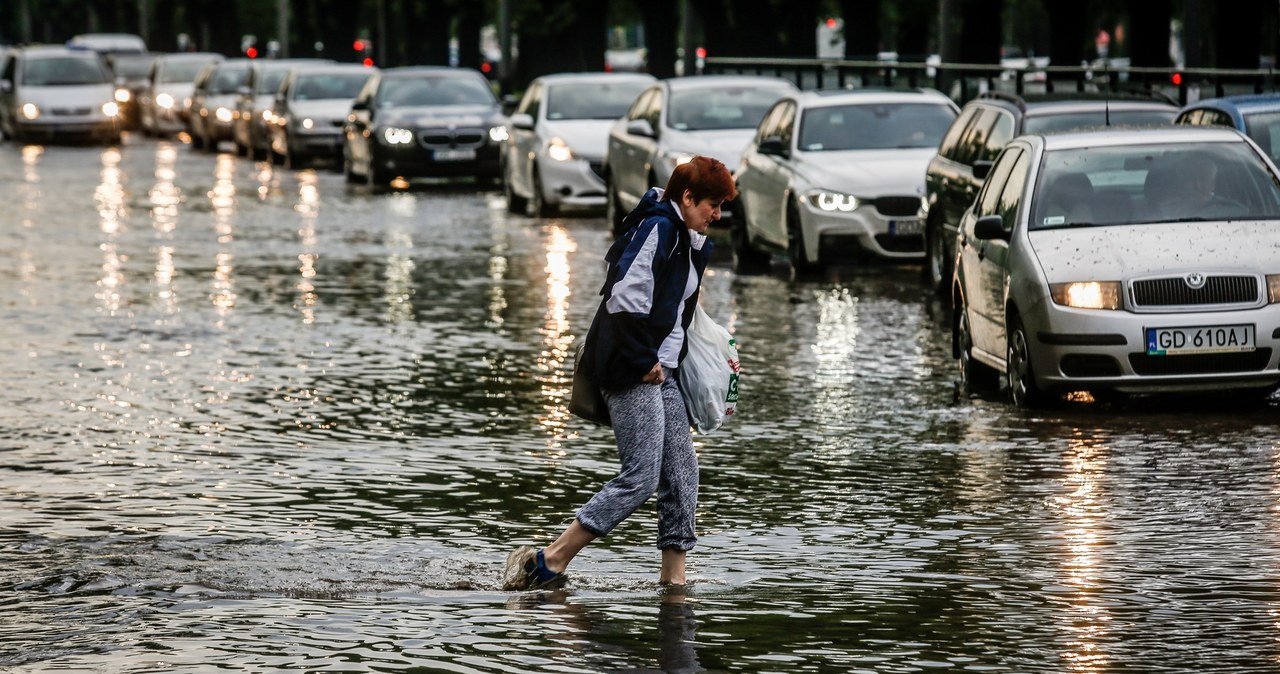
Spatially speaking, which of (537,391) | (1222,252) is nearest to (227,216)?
(537,391)

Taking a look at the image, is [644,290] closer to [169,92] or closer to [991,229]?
[991,229]

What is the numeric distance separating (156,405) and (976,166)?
5949 mm

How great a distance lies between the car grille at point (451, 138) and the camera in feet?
109

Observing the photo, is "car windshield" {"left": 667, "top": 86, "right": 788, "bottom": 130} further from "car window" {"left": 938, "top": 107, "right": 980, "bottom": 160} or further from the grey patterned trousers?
the grey patterned trousers

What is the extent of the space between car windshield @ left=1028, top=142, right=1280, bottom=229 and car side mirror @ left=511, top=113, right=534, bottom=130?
15.4 m

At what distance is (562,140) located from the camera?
27578mm

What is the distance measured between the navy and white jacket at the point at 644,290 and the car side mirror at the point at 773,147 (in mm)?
12519

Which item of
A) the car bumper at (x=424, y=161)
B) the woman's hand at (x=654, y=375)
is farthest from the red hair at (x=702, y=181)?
the car bumper at (x=424, y=161)

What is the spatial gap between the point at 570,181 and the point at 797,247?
25.8ft

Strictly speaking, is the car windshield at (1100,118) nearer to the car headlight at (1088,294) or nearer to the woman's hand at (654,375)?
the car headlight at (1088,294)

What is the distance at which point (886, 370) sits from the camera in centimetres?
1408

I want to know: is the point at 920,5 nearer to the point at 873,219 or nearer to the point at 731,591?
the point at 873,219

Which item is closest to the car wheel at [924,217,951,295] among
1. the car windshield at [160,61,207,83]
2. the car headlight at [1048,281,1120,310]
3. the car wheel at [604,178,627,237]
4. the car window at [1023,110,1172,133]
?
the car window at [1023,110,1172,133]

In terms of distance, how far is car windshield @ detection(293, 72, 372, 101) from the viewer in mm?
40469
